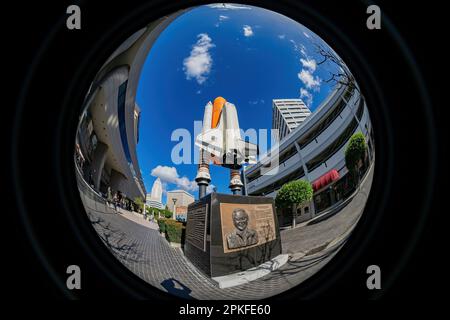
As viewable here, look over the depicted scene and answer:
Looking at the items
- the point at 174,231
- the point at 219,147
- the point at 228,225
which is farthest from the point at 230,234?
the point at 219,147


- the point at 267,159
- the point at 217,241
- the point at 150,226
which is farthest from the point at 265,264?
the point at 150,226

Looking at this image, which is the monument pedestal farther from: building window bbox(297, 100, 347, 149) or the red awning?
building window bbox(297, 100, 347, 149)

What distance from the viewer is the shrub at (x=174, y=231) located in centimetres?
139

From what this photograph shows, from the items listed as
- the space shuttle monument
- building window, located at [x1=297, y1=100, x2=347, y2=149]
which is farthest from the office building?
building window, located at [x1=297, y1=100, x2=347, y2=149]

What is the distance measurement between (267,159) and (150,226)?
3.09 feet

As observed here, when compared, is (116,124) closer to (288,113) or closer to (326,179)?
(288,113)

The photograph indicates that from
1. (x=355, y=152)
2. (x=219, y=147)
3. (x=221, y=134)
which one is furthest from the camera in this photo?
(x=219, y=147)

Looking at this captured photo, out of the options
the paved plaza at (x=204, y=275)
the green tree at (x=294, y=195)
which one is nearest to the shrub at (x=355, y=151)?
the paved plaza at (x=204, y=275)

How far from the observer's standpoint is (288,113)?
4.69ft

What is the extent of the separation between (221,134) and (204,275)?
38.4 inches

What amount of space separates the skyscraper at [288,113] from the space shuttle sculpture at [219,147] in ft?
0.80

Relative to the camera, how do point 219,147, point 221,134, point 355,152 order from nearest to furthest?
point 355,152
point 221,134
point 219,147

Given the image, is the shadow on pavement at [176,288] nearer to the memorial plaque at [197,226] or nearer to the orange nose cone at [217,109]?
the memorial plaque at [197,226]
